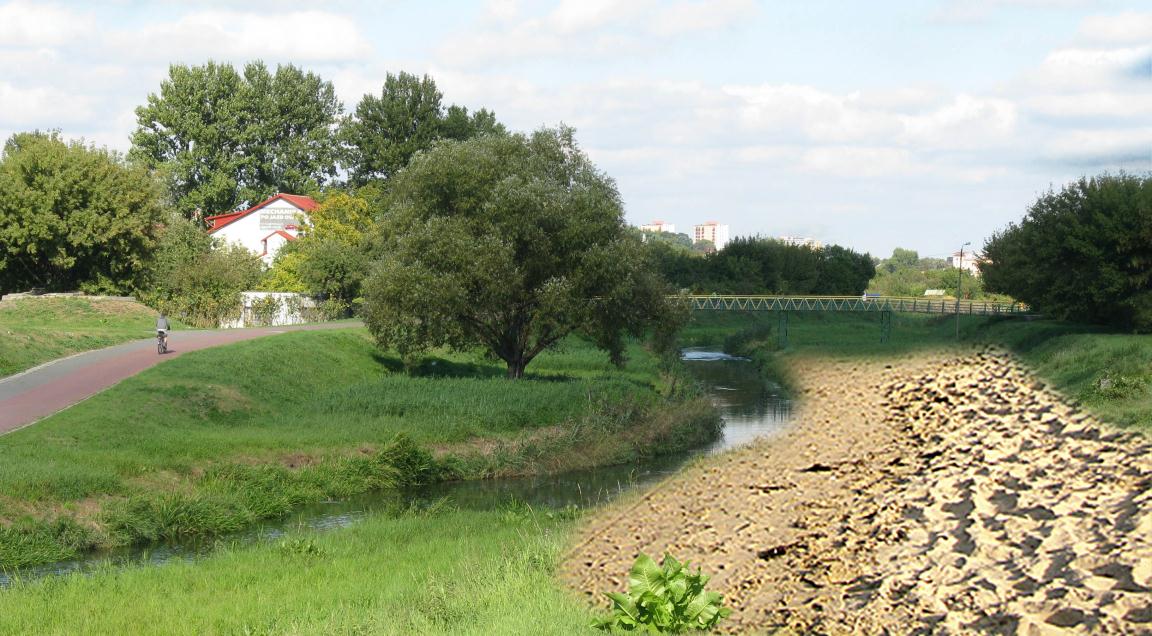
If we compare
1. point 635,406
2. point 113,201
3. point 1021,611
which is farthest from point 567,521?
point 113,201

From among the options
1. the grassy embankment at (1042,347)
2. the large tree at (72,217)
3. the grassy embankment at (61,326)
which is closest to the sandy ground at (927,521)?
the grassy embankment at (1042,347)

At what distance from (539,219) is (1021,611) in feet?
104

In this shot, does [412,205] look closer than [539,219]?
No

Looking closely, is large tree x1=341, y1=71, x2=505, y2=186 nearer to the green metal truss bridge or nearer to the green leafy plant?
the green metal truss bridge

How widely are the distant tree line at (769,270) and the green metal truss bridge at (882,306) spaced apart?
64.8ft

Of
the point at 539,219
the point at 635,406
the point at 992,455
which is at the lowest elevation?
the point at 635,406

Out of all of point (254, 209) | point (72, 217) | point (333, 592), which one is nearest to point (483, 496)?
point (333, 592)

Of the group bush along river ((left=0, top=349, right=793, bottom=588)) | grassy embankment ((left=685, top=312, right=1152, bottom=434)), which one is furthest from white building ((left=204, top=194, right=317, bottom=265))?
bush along river ((left=0, top=349, right=793, bottom=588))

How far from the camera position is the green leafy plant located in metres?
8.92

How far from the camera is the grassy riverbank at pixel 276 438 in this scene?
66.6 ft

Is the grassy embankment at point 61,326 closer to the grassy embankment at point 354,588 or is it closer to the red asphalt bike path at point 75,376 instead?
the red asphalt bike path at point 75,376

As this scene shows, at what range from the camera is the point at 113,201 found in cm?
5656

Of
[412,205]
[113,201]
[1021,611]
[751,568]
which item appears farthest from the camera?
[113,201]

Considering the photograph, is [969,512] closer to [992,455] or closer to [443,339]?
[992,455]
